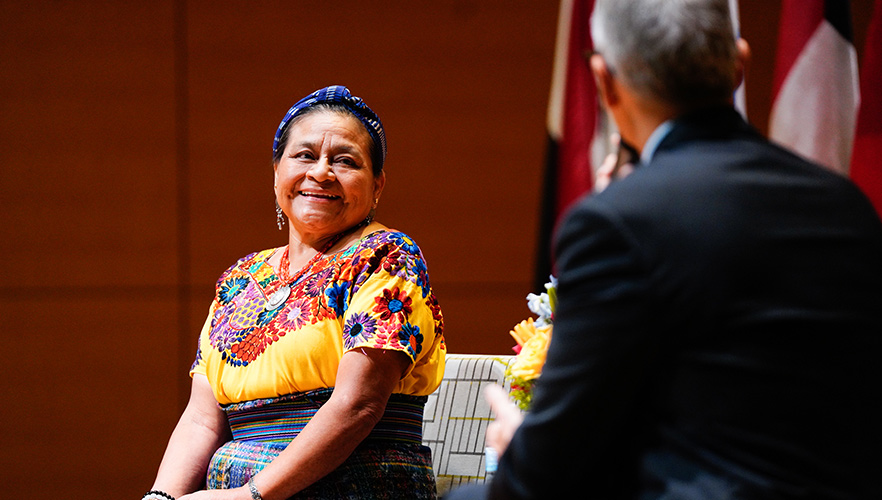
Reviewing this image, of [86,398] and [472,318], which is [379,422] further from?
[86,398]

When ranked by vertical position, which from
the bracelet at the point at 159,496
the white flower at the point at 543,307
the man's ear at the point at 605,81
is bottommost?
the bracelet at the point at 159,496

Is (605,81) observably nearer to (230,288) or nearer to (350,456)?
(350,456)

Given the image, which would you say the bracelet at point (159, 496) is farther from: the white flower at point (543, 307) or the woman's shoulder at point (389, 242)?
the white flower at point (543, 307)

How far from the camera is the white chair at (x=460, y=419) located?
86.3 inches

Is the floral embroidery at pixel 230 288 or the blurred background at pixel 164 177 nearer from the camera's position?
the floral embroidery at pixel 230 288

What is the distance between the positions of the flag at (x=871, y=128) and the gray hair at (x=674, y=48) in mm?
1329

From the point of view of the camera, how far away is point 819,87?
1992 millimetres

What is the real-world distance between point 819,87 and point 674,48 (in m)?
1.22

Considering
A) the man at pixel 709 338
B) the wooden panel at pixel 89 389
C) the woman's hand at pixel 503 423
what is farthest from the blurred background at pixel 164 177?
the man at pixel 709 338

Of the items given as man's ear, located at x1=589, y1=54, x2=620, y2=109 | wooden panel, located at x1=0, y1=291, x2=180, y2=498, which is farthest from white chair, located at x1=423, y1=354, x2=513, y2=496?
wooden panel, located at x1=0, y1=291, x2=180, y2=498

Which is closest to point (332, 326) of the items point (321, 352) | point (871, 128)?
point (321, 352)

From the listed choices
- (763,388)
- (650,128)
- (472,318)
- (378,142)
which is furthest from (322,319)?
(472,318)

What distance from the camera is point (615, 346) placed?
2.84 feet

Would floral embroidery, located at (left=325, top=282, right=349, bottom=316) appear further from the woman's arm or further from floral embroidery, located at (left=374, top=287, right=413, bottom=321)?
the woman's arm
